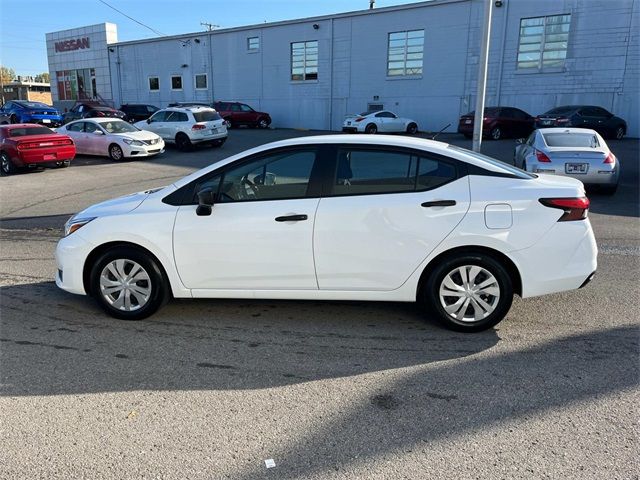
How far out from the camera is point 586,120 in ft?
74.5

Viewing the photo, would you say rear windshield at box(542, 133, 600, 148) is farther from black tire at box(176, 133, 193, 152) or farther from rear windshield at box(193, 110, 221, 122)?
black tire at box(176, 133, 193, 152)

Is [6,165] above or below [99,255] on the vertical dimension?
below

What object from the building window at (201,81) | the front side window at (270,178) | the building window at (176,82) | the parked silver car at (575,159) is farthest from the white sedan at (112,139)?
the building window at (176,82)

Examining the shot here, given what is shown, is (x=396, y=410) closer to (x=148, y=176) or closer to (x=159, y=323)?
(x=159, y=323)

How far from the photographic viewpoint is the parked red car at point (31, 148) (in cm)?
1488

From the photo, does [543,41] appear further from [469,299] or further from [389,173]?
[469,299]

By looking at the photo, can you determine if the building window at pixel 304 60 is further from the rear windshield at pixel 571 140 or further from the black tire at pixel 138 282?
the black tire at pixel 138 282

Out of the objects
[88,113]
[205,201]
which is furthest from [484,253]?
[88,113]

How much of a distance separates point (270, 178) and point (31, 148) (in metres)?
13.5

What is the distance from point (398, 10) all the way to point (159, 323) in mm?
29757

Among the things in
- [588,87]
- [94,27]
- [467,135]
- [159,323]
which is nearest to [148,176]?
[159,323]

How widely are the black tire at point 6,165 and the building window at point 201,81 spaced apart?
26850 mm

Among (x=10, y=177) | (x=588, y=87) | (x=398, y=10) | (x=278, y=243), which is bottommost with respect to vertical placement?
(x=10, y=177)

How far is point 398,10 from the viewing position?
98.4 ft
